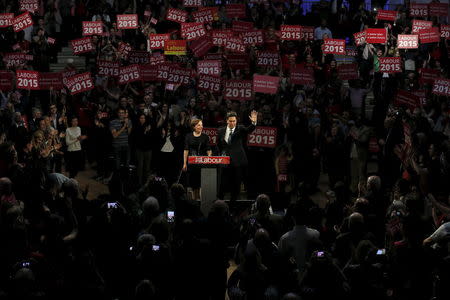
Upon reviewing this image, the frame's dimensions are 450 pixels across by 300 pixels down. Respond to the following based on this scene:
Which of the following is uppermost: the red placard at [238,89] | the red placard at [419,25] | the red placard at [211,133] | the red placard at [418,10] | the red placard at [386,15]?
the red placard at [418,10]


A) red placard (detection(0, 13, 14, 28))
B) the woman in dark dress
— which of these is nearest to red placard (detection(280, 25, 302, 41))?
red placard (detection(0, 13, 14, 28))

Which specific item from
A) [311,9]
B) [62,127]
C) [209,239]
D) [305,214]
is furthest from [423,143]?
[311,9]

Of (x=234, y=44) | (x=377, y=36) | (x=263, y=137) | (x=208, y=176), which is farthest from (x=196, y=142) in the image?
(x=377, y=36)

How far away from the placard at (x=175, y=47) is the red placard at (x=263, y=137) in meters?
5.87

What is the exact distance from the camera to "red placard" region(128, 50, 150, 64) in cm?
2012

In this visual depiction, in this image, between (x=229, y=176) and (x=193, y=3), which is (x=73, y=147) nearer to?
(x=229, y=176)

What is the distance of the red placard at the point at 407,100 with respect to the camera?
1584cm

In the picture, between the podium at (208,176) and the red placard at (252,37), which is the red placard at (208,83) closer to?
the red placard at (252,37)

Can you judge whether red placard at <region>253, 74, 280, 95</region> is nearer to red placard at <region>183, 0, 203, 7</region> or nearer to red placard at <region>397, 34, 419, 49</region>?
red placard at <region>397, 34, 419, 49</region>

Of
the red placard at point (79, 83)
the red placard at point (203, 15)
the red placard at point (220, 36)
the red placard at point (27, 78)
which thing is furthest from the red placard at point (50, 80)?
the red placard at point (203, 15)

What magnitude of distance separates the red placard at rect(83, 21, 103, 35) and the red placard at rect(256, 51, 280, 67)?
505 cm

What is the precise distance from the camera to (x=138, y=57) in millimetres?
20156

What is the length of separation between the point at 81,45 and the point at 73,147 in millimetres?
4797

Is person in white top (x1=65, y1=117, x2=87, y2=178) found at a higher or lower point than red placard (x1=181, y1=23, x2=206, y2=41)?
lower
